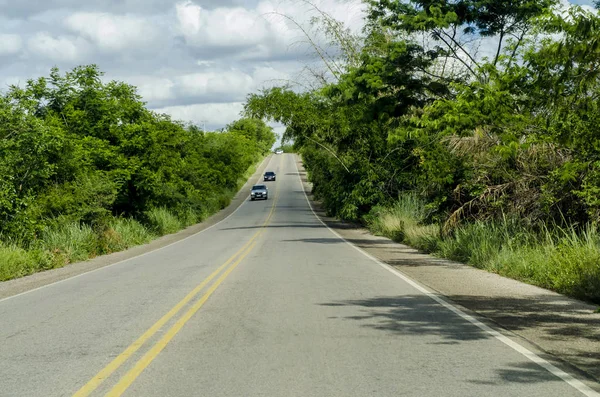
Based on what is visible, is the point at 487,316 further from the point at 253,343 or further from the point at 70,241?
the point at 70,241

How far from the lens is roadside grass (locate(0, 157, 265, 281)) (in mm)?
18188

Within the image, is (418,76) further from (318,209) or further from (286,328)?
(318,209)

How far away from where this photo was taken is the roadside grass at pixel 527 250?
38.9 ft

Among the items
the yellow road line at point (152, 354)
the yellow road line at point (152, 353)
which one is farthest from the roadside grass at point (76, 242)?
the yellow road line at point (152, 354)

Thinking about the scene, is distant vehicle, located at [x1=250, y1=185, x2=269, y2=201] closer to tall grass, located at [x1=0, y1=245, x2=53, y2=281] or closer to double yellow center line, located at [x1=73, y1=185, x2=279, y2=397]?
tall grass, located at [x1=0, y1=245, x2=53, y2=281]

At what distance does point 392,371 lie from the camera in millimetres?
6508

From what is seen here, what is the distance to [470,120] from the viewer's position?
15.5 metres

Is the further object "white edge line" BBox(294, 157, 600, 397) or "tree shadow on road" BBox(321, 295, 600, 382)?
"tree shadow on road" BBox(321, 295, 600, 382)

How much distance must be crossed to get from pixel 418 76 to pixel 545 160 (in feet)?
27.3

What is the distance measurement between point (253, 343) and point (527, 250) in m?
9.76

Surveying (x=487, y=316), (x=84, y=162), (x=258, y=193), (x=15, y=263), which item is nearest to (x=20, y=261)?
(x=15, y=263)

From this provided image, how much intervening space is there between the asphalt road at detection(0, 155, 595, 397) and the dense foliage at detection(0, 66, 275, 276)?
9047 millimetres

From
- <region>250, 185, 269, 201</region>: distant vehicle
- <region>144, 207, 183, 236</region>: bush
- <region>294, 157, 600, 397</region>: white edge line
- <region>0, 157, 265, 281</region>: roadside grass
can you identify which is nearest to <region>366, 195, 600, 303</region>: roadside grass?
<region>294, 157, 600, 397</region>: white edge line

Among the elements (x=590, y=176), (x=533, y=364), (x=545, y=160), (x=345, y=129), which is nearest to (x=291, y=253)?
(x=545, y=160)
